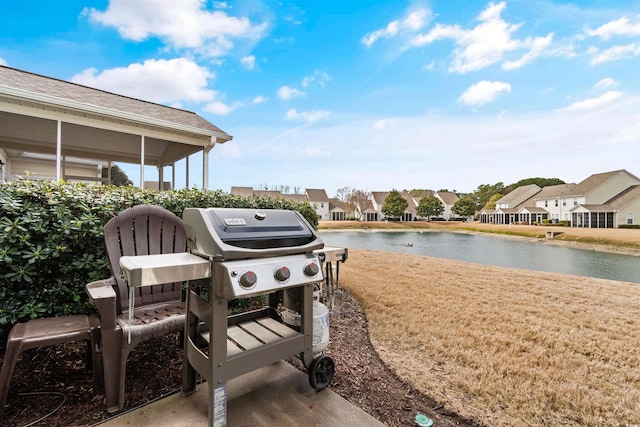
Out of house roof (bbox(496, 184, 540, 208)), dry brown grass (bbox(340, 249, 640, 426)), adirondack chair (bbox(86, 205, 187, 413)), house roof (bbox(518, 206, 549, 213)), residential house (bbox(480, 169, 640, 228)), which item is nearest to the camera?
adirondack chair (bbox(86, 205, 187, 413))

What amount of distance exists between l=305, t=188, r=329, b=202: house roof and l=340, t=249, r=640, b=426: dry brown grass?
34.5 meters

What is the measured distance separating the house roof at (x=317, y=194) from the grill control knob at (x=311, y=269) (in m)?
36.9

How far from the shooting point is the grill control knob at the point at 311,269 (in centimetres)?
150

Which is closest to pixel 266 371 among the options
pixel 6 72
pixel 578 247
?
pixel 6 72

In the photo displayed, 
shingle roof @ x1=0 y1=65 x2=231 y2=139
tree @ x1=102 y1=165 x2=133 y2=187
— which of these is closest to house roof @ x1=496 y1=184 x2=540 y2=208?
shingle roof @ x1=0 y1=65 x2=231 y2=139

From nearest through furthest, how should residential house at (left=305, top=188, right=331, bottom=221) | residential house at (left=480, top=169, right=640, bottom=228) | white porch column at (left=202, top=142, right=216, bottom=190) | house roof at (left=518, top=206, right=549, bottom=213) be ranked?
white porch column at (left=202, top=142, right=216, bottom=190)
residential house at (left=480, top=169, right=640, bottom=228)
house roof at (left=518, top=206, right=549, bottom=213)
residential house at (left=305, top=188, right=331, bottom=221)

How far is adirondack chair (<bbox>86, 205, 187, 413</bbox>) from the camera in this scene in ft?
4.78

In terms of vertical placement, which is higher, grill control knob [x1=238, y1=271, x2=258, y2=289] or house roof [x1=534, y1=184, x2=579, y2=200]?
house roof [x1=534, y1=184, x2=579, y2=200]

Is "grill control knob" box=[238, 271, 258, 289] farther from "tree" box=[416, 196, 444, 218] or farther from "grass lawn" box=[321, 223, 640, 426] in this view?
"tree" box=[416, 196, 444, 218]

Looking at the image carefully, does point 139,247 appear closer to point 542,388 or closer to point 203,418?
point 203,418

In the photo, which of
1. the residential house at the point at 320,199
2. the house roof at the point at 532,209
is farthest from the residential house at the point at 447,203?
the residential house at the point at 320,199

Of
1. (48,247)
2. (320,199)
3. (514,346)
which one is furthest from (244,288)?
(320,199)

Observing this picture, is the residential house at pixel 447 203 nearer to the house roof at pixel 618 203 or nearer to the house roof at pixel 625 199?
the house roof at pixel 618 203

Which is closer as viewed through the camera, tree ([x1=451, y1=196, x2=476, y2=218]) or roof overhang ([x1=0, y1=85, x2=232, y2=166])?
roof overhang ([x1=0, y1=85, x2=232, y2=166])
